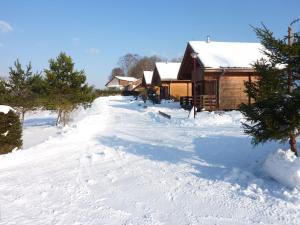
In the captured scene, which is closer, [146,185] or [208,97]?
[146,185]

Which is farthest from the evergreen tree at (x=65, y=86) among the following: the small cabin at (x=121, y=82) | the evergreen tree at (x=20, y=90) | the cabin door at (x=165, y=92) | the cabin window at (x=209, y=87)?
the small cabin at (x=121, y=82)

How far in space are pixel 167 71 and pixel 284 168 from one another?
3532 centimetres

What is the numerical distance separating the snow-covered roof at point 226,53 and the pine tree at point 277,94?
14.9 meters

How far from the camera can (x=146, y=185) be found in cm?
692

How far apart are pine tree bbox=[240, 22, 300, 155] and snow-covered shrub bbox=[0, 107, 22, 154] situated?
7.14 meters

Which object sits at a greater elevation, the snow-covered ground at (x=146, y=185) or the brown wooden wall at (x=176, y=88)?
the brown wooden wall at (x=176, y=88)

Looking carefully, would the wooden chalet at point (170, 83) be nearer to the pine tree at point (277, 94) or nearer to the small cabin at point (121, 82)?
the pine tree at point (277, 94)

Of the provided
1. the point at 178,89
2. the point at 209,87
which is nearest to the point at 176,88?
the point at 178,89

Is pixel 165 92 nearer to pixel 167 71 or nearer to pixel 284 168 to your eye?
pixel 167 71

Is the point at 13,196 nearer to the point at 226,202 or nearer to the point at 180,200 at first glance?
the point at 180,200

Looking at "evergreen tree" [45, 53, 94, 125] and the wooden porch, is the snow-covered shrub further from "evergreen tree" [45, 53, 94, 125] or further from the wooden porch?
the wooden porch

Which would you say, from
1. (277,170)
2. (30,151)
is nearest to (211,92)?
(30,151)

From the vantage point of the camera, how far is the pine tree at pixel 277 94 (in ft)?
21.8

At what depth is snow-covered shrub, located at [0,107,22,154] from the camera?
10375 mm
